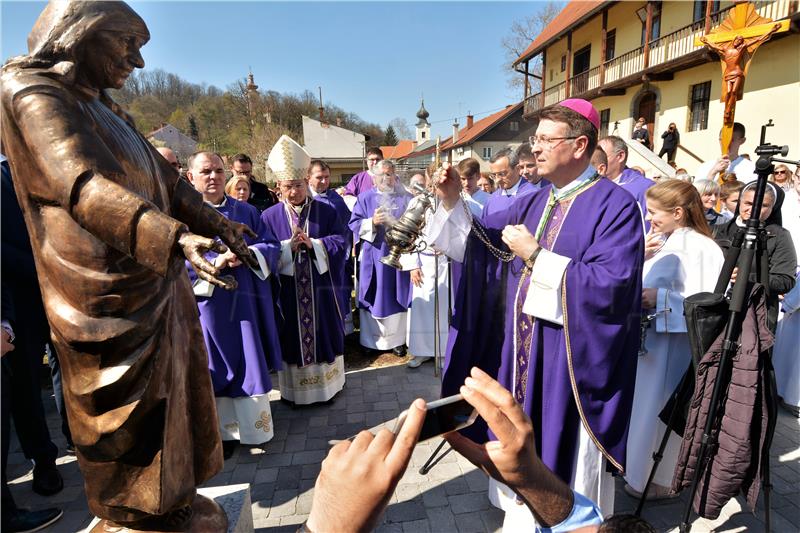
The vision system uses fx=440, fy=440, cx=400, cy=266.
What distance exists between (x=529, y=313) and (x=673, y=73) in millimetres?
20028

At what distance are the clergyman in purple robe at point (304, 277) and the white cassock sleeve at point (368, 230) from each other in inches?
36.8

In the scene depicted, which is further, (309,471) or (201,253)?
(309,471)

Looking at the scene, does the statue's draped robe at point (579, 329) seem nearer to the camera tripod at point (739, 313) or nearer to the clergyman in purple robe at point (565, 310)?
the clergyman in purple robe at point (565, 310)

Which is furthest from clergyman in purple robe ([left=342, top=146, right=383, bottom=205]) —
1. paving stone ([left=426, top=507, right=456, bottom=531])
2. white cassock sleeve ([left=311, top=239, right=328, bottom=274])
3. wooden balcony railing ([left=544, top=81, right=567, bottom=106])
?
wooden balcony railing ([left=544, top=81, right=567, bottom=106])

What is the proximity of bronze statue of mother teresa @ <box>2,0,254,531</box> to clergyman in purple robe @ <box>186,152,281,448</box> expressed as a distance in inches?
70.6

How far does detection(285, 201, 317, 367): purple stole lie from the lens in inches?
175

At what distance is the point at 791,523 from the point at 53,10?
A: 456cm

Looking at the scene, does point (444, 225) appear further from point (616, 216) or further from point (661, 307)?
point (661, 307)

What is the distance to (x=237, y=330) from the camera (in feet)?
11.8

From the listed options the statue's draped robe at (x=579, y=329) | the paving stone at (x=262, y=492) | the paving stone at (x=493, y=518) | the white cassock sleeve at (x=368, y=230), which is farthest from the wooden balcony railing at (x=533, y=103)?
the paving stone at (x=262, y=492)

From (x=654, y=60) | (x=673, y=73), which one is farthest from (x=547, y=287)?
(x=654, y=60)

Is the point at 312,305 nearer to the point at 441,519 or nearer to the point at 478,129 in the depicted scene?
the point at 441,519

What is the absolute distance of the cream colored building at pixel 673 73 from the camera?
12.7 metres

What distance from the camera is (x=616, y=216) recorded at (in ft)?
7.77
